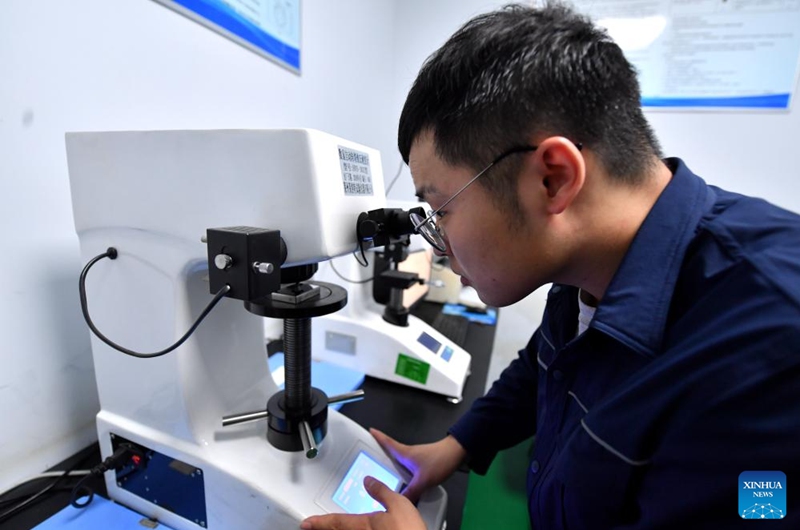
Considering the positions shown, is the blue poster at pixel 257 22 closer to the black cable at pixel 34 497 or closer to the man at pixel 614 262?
the man at pixel 614 262

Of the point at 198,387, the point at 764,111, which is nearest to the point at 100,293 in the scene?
the point at 198,387

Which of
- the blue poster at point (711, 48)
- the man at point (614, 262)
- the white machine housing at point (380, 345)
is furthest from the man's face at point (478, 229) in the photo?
the blue poster at point (711, 48)

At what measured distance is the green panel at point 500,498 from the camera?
63cm

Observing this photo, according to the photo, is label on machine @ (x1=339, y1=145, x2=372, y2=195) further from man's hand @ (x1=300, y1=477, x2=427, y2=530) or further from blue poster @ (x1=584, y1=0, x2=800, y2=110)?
blue poster @ (x1=584, y1=0, x2=800, y2=110)

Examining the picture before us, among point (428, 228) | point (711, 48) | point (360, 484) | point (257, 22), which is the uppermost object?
point (711, 48)

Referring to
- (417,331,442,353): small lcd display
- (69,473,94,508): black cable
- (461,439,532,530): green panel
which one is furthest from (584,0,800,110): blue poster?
(69,473,94,508): black cable

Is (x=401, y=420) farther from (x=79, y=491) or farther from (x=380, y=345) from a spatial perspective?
(x=79, y=491)

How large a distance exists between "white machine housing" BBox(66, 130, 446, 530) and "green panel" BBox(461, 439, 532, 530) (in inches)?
3.3

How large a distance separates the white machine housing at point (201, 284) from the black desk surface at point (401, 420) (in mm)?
80

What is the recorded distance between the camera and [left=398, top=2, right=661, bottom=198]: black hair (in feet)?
1.22

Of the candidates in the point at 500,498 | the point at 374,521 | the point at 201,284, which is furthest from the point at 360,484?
the point at 201,284

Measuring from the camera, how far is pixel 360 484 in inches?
22.6

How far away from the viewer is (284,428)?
57 cm

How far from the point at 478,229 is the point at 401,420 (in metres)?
0.60
